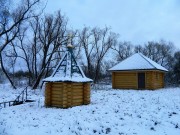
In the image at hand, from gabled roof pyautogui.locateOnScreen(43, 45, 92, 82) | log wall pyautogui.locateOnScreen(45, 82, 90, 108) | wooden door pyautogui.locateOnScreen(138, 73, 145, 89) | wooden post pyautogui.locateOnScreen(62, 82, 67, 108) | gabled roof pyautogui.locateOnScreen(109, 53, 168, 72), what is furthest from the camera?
wooden door pyautogui.locateOnScreen(138, 73, 145, 89)

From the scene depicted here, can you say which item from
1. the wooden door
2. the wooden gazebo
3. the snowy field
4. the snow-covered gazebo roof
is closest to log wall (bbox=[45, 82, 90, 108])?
the wooden gazebo

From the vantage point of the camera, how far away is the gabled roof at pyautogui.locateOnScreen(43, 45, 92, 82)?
16.0m

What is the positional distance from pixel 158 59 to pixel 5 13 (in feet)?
146

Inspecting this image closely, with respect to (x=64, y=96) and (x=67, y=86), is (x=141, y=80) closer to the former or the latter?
(x=67, y=86)

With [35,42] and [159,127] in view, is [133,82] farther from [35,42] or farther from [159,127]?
[159,127]

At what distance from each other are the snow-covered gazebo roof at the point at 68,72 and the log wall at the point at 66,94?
1.06ft

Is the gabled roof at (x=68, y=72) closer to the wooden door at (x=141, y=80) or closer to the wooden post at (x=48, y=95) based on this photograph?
the wooden post at (x=48, y=95)

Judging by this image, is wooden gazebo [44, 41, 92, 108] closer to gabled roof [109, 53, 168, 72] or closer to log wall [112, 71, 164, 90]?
log wall [112, 71, 164, 90]

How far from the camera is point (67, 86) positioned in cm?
1570

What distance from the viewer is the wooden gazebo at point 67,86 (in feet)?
51.5

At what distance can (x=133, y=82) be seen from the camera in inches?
1145

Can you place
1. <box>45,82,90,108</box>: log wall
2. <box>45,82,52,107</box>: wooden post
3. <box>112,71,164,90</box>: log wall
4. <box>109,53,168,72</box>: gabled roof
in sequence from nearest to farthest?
1. <box>45,82,90,108</box>: log wall
2. <box>45,82,52,107</box>: wooden post
3. <box>112,71,164,90</box>: log wall
4. <box>109,53,168,72</box>: gabled roof

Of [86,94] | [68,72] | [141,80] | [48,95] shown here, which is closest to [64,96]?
[48,95]

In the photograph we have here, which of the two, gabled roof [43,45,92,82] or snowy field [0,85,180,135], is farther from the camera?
gabled roof [43,45,92,82]
